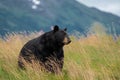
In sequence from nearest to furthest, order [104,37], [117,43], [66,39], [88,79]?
[88,79] → [66,39] → [117,43] → [104,37]

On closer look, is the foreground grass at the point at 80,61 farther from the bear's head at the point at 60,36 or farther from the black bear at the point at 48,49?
the bear's head at the point at 60,36

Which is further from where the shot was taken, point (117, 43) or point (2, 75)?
point (117, 43)

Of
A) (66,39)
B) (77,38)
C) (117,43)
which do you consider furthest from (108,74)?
(77,38)

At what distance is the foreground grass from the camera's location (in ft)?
24.2

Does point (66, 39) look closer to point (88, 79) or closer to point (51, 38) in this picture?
point (51, 38)

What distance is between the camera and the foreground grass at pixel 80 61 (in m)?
7.39

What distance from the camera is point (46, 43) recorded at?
9984mm

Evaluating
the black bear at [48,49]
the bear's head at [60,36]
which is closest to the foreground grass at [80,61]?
the black bear at [48,49]

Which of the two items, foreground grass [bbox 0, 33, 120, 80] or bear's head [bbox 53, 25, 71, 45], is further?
bear's head [bbox 53, 25, 71, 45]

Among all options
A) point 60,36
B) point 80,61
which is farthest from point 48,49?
point 80,61

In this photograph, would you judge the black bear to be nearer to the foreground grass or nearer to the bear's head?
the bear's head

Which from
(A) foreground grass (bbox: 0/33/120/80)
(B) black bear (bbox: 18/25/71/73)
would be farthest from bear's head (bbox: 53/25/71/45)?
(A) foreground grass (bbox: 0/33/120/80)

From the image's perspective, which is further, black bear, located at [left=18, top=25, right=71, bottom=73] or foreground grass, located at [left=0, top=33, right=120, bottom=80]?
black bear, located at [left=18, top=25, right=71, bottom=73]

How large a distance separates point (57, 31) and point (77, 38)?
5.32 m
